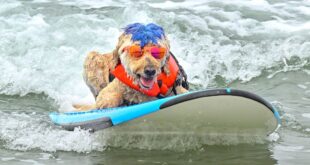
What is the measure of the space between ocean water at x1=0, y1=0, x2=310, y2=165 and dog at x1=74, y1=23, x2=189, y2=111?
0.45m

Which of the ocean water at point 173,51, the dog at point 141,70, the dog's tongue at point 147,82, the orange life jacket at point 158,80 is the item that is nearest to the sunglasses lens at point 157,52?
the dog at point 141,70

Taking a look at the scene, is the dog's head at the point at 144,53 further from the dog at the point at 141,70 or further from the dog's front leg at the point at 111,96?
the dog's front leg at the point at 111,96

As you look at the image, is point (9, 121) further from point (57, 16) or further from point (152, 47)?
point (57, 16)

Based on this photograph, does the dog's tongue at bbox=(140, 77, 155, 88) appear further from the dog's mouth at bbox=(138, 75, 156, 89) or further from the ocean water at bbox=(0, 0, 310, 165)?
the ocean water at bbox=(0, 0, 310, 165)

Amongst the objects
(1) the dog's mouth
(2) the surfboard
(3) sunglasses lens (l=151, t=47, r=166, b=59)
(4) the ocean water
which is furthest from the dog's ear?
(4) the ocean water

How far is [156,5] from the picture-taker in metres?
13.5

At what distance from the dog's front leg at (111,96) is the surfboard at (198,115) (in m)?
0.17

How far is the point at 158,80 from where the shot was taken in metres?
6.05

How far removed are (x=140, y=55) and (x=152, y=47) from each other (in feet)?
0.42

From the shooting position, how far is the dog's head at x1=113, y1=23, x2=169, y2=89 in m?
5.64

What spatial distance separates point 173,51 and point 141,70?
190 inches

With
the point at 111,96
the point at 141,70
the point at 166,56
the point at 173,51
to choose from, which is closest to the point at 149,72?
the point at 141,70

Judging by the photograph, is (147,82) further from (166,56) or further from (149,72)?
(166,56)

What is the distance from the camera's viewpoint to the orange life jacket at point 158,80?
19.5 ft
